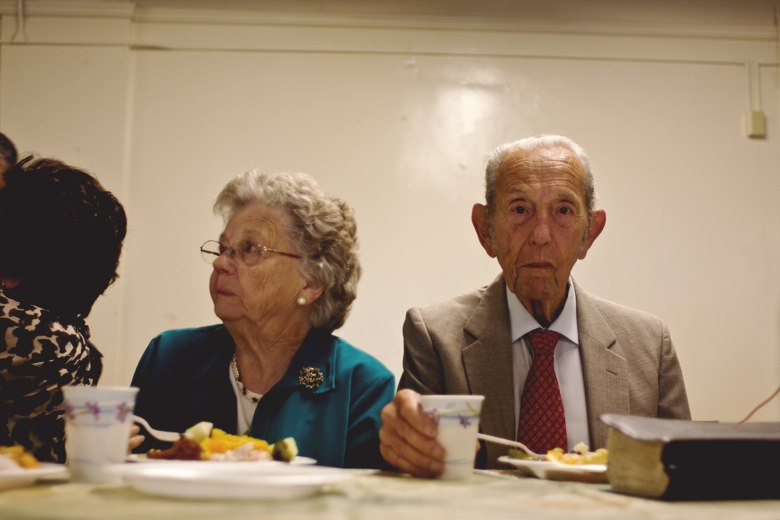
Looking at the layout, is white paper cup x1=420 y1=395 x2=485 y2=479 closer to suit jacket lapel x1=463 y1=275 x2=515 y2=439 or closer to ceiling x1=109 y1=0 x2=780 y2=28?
suit jacket lapel x1=463 y1=275 x2=515 y2=439

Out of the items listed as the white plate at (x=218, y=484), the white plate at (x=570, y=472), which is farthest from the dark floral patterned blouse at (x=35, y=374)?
the white plate at (x=570, y=472)

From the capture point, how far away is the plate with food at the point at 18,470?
30.3 inches

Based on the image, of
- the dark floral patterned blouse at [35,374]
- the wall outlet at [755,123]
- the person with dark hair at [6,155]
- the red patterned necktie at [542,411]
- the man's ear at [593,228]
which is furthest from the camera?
the wall outlet at [755,123]

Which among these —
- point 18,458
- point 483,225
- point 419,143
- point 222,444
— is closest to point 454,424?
point 222,444

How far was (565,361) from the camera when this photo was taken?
5.76 ft

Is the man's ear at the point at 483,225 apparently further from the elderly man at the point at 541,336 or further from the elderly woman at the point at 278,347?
the elderly woman at the point at 278,347

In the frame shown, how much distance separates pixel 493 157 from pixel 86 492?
4.89 ft

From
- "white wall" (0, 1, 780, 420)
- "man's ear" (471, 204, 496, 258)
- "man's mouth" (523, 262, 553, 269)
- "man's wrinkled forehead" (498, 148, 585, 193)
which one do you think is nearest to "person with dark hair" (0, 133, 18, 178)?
"white wall" (0, 1, 780, 420)

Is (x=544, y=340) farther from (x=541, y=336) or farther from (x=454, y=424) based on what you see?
(x=454, y=424)

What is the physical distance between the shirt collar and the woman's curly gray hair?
0.52 metres

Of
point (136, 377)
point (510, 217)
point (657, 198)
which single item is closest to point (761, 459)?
point (510, 217)

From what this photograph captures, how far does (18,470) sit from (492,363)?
3.84ft

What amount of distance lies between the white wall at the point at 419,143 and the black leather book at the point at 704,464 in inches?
112

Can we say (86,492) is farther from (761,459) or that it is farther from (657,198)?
(657,198)
